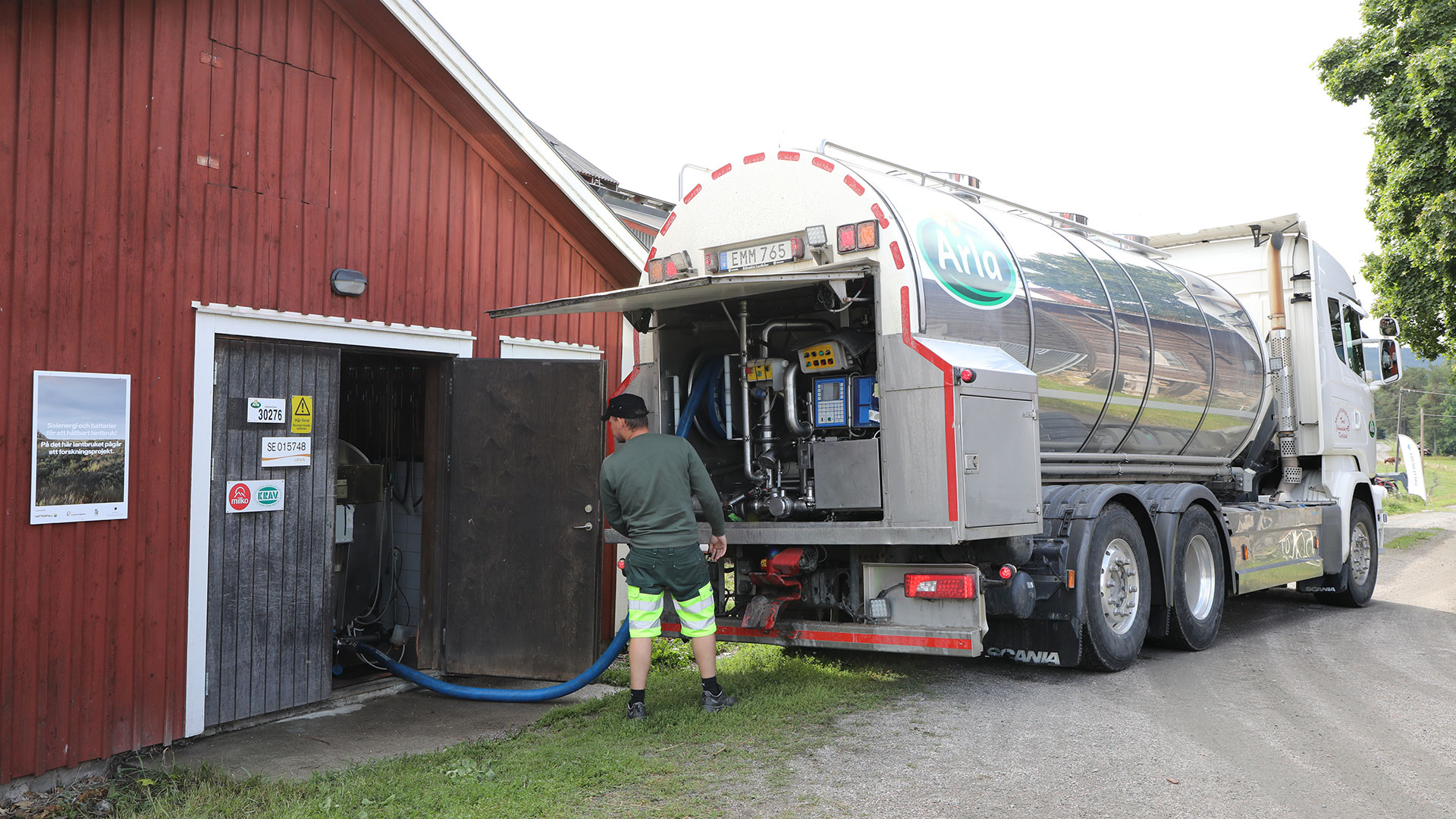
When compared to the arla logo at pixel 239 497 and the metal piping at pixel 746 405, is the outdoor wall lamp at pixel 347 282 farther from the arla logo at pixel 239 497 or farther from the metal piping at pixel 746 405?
the metal piping at pixel 746 405

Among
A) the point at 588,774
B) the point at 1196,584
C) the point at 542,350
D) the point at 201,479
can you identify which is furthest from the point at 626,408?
the point at 1196,584

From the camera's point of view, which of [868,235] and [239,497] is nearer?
[868,235]

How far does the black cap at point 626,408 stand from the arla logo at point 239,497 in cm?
209

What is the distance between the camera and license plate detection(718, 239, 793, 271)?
6.12 m

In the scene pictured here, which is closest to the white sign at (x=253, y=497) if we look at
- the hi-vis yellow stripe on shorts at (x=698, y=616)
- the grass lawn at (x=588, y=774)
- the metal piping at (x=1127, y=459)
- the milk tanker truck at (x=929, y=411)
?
the grass lawn at (x=588, y=774)

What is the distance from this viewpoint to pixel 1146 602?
272 inches

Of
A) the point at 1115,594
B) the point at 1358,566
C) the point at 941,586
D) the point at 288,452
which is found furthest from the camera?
the point at 1358,566

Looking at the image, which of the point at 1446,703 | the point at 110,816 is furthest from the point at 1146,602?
the point at 110,816

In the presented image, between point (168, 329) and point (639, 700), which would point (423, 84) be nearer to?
point (168, 329)

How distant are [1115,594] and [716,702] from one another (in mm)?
2773

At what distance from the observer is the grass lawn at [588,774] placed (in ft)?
13.6

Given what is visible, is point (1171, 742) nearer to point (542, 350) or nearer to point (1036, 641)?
point (1036, 641)

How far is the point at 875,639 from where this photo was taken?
5676mm

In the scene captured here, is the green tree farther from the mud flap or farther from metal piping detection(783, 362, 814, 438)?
metal piping detection(783, 362, 814, 438)
